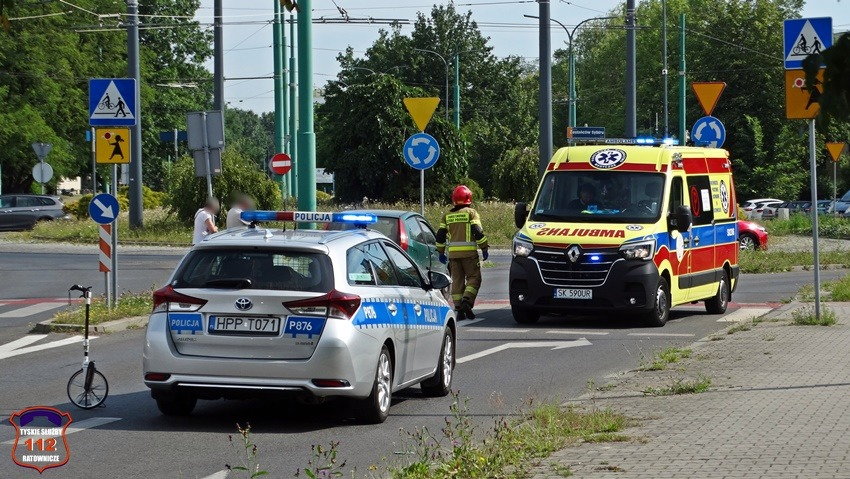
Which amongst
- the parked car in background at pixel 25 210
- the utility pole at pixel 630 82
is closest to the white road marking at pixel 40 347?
the utility pole at pixel 630 82

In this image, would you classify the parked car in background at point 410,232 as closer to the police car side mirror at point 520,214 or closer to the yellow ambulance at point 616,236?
the police car side mirror at point 520,214

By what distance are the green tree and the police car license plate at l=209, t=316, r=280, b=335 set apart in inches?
1583

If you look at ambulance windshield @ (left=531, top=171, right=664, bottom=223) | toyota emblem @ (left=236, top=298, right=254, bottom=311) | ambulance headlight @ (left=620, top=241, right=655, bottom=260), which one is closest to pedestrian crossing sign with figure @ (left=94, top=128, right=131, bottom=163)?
ambulance windshield @ (left=531, top=171, right=664, bottom=223)

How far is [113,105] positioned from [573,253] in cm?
654

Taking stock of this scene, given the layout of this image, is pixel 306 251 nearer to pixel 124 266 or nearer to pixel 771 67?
pixel 124 266

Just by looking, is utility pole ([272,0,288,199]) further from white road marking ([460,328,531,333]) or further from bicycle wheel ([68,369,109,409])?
bicycle wheel ([68,369,109,409])

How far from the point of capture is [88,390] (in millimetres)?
11250

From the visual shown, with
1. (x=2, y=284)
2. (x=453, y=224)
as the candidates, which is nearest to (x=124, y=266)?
(x=2, y=284)

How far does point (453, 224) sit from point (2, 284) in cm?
1259

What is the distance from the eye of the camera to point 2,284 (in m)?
27.8

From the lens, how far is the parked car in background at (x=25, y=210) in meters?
55.2

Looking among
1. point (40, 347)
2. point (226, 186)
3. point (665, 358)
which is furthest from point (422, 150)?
point (226, 186)

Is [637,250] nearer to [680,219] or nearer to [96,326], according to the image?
[680,219]

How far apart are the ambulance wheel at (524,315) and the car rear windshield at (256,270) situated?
848cm
